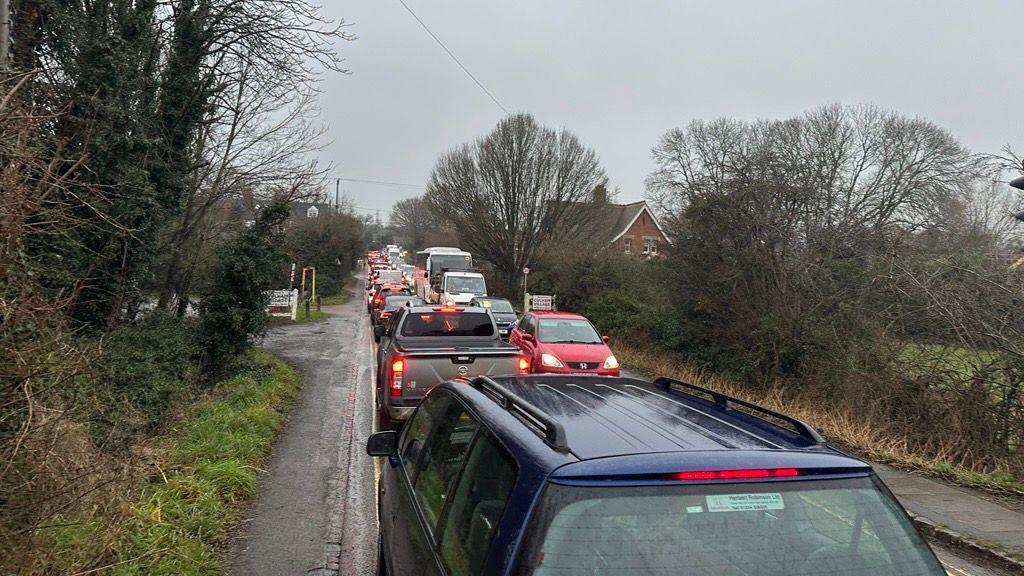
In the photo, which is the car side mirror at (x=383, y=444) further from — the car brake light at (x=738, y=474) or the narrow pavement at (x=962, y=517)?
the narrow pavement at (x=962, y=517)

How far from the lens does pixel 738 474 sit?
83.3 inches

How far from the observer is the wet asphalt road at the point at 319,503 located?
16.7 ft

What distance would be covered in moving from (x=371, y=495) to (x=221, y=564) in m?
1.93

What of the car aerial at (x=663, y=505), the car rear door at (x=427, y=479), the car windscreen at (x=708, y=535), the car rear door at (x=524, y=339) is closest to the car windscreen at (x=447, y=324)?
the car rear door at (x=524, y=339)

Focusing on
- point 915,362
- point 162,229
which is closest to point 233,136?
point 162,229

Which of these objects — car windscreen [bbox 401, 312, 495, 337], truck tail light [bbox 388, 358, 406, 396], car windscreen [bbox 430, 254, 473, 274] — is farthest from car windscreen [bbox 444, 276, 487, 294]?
truck tail light [bbox 388, 358, 406, 396]

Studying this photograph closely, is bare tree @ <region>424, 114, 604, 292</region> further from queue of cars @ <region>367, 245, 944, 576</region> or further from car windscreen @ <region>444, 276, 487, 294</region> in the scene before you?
queue of cars @ <region>367, 245, 944, 576</region>

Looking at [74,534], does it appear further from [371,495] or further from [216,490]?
[371,495]

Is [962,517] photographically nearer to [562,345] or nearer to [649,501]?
[649,501]

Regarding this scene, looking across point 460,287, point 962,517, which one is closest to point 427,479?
point 962,517

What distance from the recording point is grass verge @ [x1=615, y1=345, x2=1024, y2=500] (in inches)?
291

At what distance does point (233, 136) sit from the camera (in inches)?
656

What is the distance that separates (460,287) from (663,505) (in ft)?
80.3

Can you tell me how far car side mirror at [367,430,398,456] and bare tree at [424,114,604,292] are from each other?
31770 millimetres
